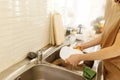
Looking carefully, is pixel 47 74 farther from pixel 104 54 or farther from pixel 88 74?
pixel 104 54

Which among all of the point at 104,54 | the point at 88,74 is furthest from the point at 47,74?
the point at 104,54

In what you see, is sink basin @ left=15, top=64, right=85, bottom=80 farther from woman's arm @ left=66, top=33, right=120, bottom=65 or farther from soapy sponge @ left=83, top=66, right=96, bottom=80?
woman's arm @ left=66, top=33, right=120, bottom=65

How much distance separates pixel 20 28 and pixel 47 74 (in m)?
0.38

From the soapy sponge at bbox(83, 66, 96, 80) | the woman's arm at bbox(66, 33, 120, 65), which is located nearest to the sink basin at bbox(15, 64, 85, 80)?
the soapy sponge at bbox(83, 66, 96, 80)

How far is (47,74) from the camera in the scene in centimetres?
116

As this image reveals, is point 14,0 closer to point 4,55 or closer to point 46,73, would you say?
point 4,55

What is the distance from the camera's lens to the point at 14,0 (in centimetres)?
97

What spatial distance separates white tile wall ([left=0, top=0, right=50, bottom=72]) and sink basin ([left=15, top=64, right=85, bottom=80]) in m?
0.13

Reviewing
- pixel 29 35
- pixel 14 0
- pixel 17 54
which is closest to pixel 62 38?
pixel 29 35

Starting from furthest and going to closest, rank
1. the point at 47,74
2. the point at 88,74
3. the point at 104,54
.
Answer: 1. the point at 47,74
2. the point at 88,74
3. the point at 104,54

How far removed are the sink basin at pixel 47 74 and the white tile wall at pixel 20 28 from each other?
13 cm

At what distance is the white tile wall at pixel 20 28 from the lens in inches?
37.0

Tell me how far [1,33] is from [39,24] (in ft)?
1.43

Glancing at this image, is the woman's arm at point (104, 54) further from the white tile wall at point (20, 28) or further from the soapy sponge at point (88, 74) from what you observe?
the white tile wall at point (20, 28)
